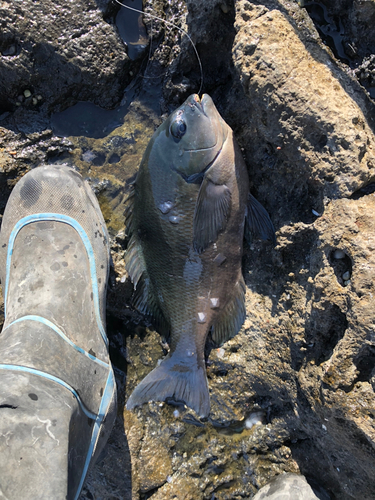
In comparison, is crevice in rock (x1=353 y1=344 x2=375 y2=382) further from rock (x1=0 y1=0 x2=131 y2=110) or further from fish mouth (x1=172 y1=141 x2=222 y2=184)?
rock (x1=0 y1=0 x2=131 y2=110)

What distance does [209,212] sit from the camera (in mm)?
2506

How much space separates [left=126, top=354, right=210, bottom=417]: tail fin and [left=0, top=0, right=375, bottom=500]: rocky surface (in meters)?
0.21

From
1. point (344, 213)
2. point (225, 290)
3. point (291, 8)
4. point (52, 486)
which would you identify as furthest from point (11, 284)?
point (291, 8)

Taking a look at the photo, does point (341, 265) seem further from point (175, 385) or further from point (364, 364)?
point (175, 385)

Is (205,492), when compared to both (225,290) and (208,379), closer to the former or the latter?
(208,379)

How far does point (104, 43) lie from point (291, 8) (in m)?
1.44

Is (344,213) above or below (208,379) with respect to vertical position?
above

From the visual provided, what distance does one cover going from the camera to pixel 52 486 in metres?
1.79

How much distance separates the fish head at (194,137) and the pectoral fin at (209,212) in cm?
12

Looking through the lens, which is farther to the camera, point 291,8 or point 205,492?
point 205,492

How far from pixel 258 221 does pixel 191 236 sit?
20.5 inches

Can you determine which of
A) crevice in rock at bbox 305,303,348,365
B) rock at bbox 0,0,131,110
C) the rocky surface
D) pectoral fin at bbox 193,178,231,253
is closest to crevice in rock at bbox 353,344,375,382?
the rocky surface

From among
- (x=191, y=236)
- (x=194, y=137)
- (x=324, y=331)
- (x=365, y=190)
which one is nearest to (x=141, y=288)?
(x=191, y=236)

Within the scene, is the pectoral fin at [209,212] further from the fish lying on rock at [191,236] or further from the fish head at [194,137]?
the fish head at [194,137]
